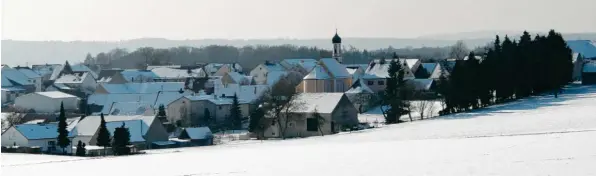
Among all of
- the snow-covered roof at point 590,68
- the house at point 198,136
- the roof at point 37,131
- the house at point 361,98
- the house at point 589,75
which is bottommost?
the house at point 198,136

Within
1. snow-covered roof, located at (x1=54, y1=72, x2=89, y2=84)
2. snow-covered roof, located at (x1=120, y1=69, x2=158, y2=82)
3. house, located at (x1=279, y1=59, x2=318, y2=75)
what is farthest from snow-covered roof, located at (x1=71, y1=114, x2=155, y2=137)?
house, located at (x1=279, y1=59, x2=318, y2=75)

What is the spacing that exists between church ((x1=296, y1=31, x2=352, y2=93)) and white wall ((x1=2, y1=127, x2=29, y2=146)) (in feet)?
98.3

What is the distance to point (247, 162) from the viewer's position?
2177 cm

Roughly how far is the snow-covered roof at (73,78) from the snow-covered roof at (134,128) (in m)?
52.5

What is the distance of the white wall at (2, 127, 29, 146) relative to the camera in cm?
4688

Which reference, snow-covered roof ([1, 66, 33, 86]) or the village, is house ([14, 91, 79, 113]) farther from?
snow-covered roof ([1, 66, 33, 86])

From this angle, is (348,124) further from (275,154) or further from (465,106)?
(275,154)

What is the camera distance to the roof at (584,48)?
81375 millimetres

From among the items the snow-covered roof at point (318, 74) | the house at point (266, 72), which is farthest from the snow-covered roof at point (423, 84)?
the house at point (266, 72)

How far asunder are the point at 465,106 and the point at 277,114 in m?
11.2

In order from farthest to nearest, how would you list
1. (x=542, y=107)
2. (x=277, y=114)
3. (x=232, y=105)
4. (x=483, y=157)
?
(x=232, y=105)
(x=277, y=114)
(x=542, y=107)
(x=483, y=157)

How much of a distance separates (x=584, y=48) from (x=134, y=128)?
53282 mm

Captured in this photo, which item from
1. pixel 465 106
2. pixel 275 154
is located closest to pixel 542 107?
pixel 465 106

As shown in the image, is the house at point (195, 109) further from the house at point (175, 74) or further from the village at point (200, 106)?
the house at point (175, 74)
